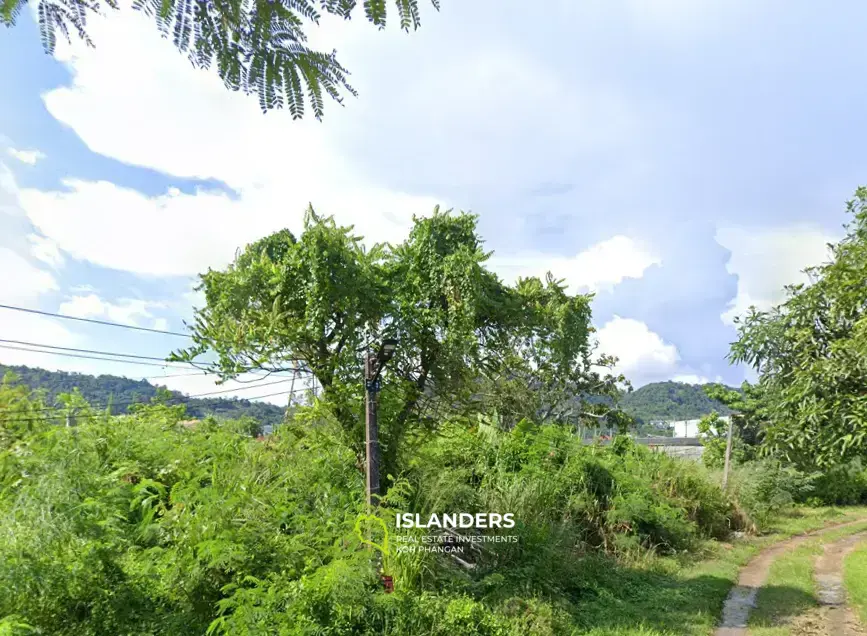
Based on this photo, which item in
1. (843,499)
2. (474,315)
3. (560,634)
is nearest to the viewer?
(560,634)

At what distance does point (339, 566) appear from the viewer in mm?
4730

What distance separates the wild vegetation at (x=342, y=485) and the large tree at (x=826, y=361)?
6 cm

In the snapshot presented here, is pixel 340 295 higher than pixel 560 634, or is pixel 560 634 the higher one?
pixel 340 295

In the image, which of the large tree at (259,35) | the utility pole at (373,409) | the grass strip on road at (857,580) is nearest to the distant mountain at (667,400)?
the grass strip on road at (857,580)

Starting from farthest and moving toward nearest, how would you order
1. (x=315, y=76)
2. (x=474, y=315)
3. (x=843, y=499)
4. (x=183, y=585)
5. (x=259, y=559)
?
1. (x=843, y=499)
2. (x=474, y=315)
3. (x=259, y=559)
4. (x=183, y=585)
5. (x=315, y=76)

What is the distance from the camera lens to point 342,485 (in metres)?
7.00

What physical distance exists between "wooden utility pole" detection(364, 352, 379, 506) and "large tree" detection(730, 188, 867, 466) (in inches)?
190

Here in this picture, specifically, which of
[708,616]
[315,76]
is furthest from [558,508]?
[315,76]

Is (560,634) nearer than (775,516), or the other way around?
(560,634)

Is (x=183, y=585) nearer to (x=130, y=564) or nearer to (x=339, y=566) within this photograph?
(x=130, y=564)

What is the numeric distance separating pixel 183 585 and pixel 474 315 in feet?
12.6

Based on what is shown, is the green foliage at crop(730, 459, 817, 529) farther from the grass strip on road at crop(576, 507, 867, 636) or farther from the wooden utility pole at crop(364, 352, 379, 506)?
the wooden utility pole at crop(364, 352, 379, 506)

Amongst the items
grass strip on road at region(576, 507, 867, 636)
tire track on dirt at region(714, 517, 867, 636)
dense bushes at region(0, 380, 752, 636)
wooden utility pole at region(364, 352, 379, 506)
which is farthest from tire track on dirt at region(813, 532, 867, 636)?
wooden utility pole at region(364, 352, 379, 506)

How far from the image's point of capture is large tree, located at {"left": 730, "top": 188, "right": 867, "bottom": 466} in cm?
581
